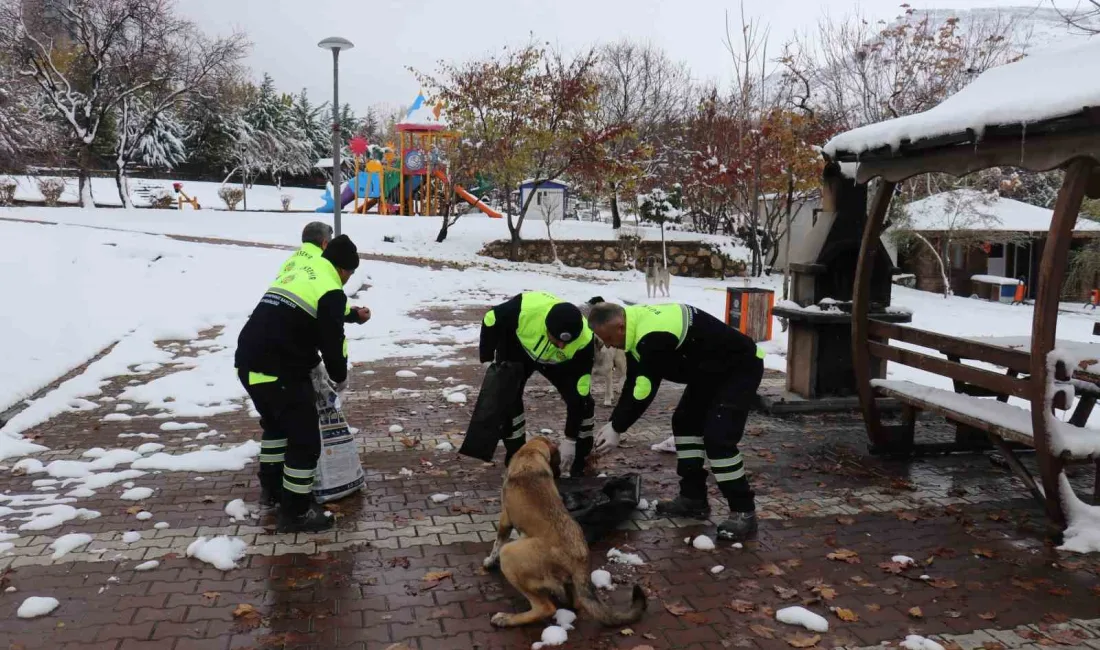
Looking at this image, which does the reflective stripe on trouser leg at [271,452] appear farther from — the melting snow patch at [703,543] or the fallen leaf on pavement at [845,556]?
the fallen leaf on pavement at [845,556]

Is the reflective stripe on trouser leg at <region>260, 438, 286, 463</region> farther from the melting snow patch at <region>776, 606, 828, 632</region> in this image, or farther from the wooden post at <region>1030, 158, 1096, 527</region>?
the wooden post at <region>1030, 158, 1096, 527</region>

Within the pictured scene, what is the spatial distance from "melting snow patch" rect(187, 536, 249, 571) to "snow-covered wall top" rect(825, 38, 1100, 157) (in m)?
5.10

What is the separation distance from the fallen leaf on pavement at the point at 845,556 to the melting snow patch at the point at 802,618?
0.76m

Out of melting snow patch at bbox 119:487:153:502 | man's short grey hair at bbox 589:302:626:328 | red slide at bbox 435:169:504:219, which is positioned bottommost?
melting snow patch at bbox 119:487:153:502

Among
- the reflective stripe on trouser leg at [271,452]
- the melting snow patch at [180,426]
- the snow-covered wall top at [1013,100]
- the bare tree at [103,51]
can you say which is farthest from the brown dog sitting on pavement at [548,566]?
the bare tree at [103,51]

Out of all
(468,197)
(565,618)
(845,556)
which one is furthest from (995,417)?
(468,197)

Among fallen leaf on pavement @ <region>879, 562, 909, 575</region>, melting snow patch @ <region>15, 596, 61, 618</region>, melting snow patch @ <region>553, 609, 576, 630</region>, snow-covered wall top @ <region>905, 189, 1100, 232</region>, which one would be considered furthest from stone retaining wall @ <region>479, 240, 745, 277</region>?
melting snow patch @ <region>15, 596, 61, 618</region>

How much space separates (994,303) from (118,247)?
82.1ft

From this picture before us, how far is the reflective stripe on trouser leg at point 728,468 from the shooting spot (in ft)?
16.3

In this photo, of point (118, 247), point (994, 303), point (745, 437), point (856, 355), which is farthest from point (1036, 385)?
point (994, 303)

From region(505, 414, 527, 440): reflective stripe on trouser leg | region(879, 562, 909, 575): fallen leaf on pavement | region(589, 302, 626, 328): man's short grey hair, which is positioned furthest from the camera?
region(505, 414, 527, 440): reflective stripe on trouser leg

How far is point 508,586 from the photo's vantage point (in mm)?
4273

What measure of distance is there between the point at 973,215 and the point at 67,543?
974 inches

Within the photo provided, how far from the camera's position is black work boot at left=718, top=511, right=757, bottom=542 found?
4.92m
